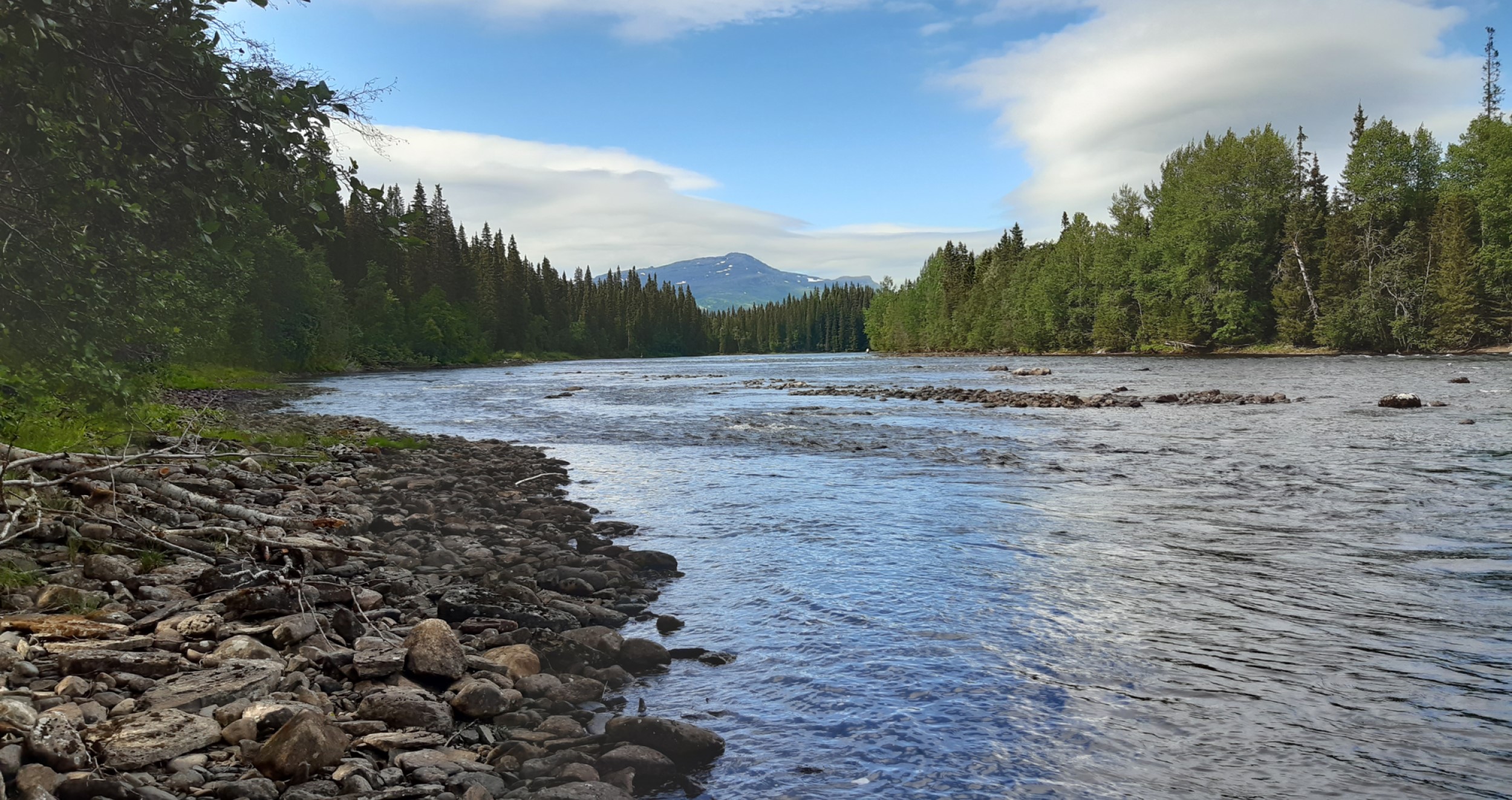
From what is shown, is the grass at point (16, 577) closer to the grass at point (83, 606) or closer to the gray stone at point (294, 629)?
the grass at point (83, 606)

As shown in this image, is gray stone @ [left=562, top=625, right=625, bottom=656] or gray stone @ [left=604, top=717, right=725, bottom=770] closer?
gray stone @ [left=604, top=717, right=725, bottom=770]

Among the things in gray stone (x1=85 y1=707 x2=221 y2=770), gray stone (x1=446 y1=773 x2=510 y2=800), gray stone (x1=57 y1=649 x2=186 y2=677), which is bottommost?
gray stone (x1=446 y1=773 x2=510 y2=800)

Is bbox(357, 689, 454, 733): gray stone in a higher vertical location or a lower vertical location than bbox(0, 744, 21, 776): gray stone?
lower

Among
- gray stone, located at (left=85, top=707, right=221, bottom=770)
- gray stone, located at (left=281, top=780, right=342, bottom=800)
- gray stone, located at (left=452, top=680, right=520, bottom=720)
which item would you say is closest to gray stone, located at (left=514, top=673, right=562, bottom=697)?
gray stone, located at (left=452, top=680, right=520, bottom=720)

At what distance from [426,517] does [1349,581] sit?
1103cm

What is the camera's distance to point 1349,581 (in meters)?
8.56

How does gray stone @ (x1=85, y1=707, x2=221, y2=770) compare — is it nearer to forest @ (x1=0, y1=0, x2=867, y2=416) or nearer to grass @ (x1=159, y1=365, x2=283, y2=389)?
forest @ (x1=0, y1=0, x2=867, y2=416)

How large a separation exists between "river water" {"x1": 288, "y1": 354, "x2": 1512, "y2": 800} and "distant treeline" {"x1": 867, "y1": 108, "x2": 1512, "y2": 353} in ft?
176

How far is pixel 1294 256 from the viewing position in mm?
73375

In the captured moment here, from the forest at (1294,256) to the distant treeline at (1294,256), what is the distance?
136 millimetres

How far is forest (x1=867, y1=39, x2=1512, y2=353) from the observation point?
60219 mm

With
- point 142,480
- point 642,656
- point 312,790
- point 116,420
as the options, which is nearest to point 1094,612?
point 642,656

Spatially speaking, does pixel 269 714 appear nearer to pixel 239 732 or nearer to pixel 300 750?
pixel 239 732

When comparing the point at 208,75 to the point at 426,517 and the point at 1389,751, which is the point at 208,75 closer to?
the point at 426,517
